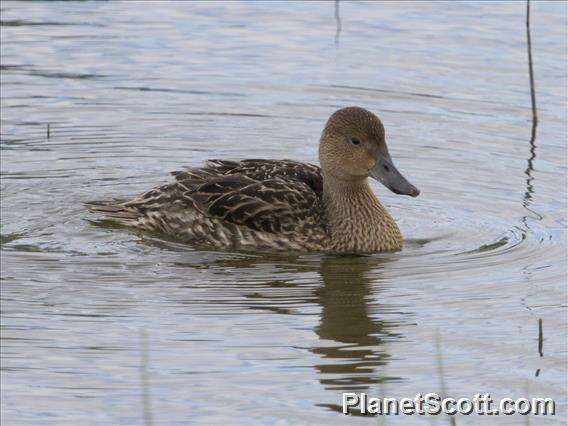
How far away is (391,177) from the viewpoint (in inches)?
444

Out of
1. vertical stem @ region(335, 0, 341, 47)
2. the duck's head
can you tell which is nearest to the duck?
the duck's head

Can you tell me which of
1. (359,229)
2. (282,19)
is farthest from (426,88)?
(359,229)

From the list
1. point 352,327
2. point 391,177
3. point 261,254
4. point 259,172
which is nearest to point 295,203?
point 259,172

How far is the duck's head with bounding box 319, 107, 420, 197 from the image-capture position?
11344 mm

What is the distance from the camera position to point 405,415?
783 centimetres

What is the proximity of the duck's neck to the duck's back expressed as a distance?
10 cm

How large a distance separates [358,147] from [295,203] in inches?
25.9

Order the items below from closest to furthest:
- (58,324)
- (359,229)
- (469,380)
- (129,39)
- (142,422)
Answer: (142,422) < (469,380) < (58,324) < (359,229) < (129,39)

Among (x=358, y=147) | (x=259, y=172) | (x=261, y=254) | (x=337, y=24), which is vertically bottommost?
(x=261, y=254)

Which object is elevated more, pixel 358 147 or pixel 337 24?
pixel 337 24

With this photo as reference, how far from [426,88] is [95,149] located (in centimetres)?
374

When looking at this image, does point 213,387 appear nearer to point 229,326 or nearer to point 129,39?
point 229,326

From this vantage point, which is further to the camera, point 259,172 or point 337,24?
point 337,24

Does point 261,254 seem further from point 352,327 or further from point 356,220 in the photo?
point 352,327
